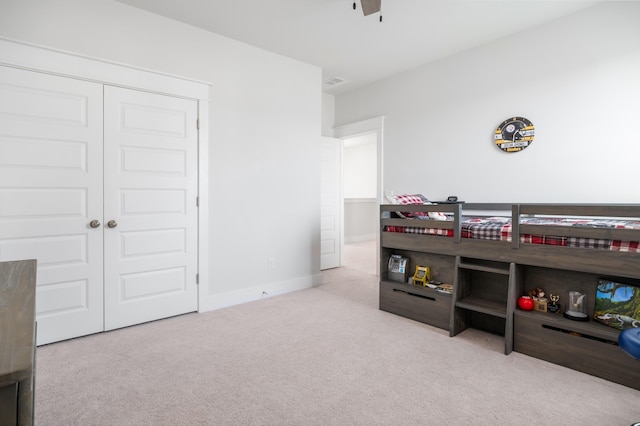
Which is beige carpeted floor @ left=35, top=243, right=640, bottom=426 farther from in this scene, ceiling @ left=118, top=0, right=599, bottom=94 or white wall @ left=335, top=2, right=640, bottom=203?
ceiling @ left=118, top=0, right=599, bottom=94

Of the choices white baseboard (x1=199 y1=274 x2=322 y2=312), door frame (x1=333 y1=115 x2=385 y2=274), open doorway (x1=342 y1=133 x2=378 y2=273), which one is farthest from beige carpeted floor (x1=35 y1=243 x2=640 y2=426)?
open doorway (x1=342 y1=133 x2=378 y2=273)

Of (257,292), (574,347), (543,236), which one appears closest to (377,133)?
(257,292)

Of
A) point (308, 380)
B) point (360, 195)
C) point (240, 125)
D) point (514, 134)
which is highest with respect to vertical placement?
point (240, 125)

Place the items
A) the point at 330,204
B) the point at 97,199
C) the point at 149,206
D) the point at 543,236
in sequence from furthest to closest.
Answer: the point at 330,204, the point at 149,206, the point at 97,199, the point at 543,236

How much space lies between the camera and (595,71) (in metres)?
2.86

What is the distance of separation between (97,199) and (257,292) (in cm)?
173

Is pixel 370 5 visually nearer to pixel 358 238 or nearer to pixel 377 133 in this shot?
pixel 377 133

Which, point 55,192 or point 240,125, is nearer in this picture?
point 55,192

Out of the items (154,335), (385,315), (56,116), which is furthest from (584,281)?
(56,116)

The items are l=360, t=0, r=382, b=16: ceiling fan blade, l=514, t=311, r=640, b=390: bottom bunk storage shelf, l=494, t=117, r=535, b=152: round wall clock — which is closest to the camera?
l=514, t=311, r=640, b=390: bottom bunk storage shelf

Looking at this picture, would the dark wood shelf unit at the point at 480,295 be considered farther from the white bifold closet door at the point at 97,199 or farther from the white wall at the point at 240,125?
the white bifold closet door at the point at 97,199

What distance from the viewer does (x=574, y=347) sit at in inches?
83.4

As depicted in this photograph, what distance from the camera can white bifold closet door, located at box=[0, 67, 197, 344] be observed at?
2398 mm

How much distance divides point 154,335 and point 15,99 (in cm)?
195
